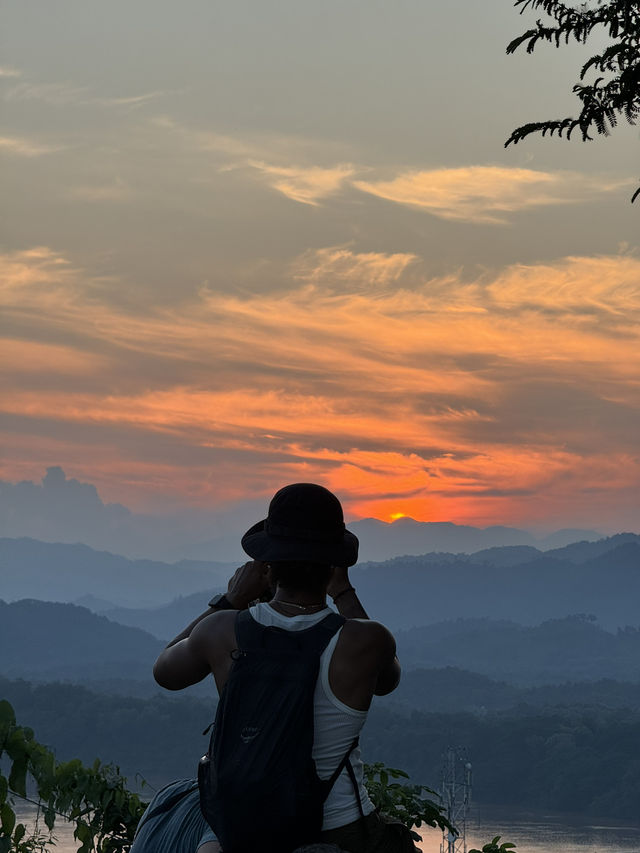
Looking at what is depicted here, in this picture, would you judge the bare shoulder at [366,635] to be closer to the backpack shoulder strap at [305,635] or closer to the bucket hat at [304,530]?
the backpack shoulder strap at [305,635]

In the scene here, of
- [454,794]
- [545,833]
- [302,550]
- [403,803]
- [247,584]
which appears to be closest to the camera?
[302,550]

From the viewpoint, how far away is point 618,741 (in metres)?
144

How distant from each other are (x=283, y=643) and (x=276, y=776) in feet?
1.11

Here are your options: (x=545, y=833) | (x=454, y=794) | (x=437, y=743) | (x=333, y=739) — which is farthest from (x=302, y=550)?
(x=437, y=743)

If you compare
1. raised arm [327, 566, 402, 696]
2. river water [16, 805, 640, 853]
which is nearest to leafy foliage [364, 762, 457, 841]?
raised arm [327, 566, 402, 696]

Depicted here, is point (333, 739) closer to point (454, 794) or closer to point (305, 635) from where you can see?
point (305, 635)

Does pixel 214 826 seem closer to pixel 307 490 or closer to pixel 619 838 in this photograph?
pixel 307 490

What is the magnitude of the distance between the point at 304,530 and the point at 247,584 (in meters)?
0.29

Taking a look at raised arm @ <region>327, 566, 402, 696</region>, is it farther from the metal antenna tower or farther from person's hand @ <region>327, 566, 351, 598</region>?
the metal antenna tower

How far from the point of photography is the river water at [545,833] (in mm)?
105000

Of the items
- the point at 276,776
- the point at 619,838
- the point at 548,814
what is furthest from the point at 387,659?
the point at 548,814

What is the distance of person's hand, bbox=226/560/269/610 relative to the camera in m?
3.44

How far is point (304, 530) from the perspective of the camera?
3.28 m

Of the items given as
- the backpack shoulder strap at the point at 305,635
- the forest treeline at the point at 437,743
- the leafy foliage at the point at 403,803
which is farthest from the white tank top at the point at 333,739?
the forest treeline at the point at 437,743
